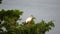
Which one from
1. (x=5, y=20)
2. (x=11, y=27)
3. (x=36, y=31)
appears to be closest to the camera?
(x=36, y=31)

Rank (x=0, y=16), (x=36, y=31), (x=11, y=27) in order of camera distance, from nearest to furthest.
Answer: (x=36, y=31), (x=11, y=27), (x=0, y=16)

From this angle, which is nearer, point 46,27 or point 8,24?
point 46,27

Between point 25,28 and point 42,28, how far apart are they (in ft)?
0.66

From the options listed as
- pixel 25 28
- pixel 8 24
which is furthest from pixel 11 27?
pixel 25 28

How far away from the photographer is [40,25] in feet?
8.01

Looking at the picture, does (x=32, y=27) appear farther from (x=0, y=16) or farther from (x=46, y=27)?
(x=0, y=16)

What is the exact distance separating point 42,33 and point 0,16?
101 centimetres

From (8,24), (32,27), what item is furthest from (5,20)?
(32,27)

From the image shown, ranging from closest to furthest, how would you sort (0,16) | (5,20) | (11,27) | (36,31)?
(36,31) < (11,27) < (5,20) < (0,16)

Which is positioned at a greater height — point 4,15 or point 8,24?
point 4,15

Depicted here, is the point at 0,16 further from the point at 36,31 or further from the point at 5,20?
the point at 36,31

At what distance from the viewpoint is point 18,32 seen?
255 cm

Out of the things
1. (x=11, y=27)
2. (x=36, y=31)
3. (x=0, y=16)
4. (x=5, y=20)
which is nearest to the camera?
(x=36, y=31)

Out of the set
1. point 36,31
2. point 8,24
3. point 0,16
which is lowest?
point 36,31
